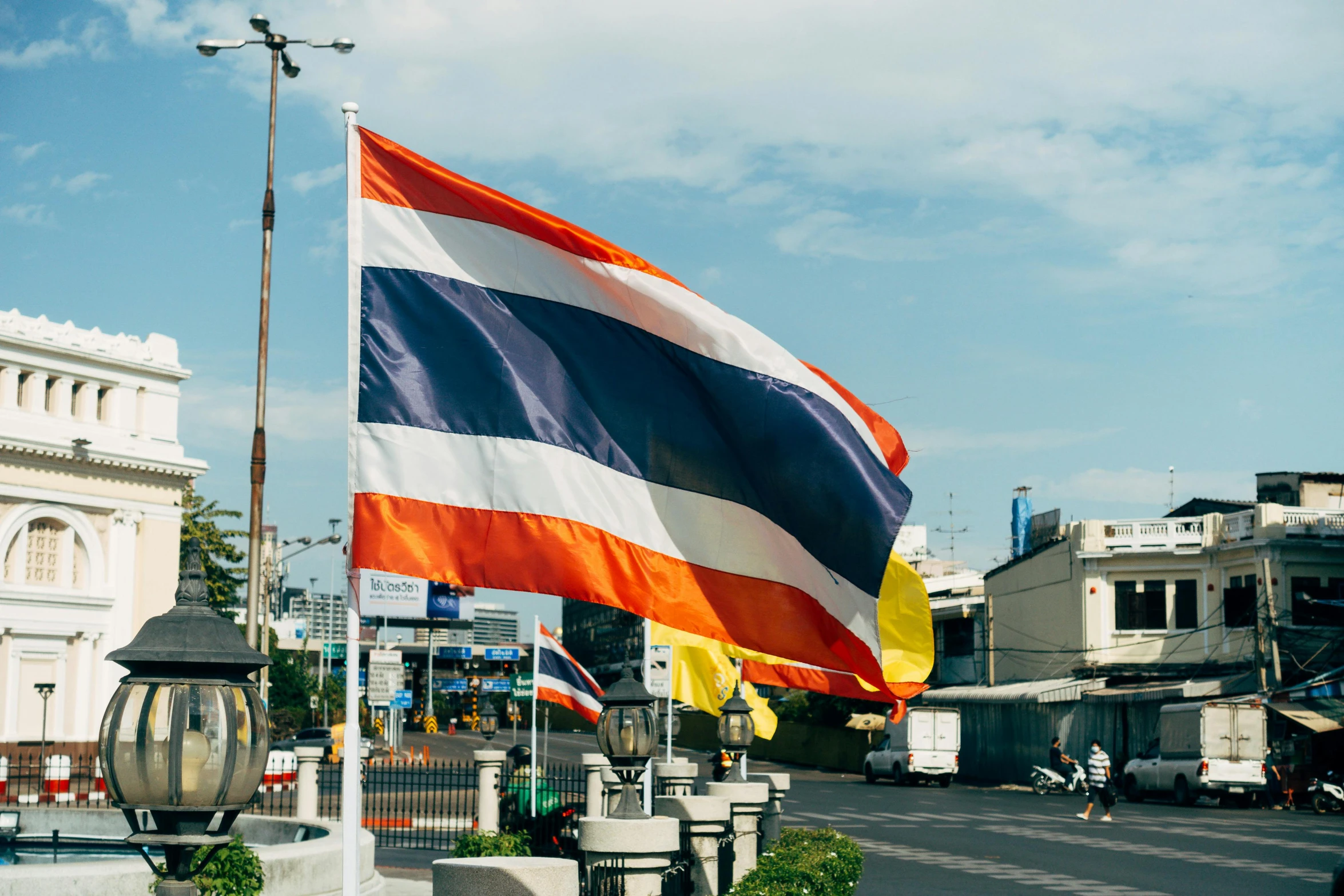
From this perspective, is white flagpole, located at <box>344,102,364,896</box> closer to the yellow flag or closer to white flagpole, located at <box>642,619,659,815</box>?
white flagpole, located at <box>642,619,659,815</box>

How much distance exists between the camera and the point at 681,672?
1802 cm

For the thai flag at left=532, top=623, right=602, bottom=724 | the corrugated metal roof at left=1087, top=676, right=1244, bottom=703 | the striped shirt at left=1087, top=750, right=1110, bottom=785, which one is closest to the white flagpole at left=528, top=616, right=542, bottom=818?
the thai flag at left=532, top=623, right=602, bottom=724

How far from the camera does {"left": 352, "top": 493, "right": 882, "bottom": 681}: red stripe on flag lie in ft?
21.4

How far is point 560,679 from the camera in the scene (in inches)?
703

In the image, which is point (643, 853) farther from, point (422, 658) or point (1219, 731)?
point (422, 658)

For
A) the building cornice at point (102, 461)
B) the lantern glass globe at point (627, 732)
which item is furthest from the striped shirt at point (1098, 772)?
the building cornice at point (102, 461)

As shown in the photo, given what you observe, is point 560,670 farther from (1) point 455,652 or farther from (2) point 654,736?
Result: (1) point 455,652

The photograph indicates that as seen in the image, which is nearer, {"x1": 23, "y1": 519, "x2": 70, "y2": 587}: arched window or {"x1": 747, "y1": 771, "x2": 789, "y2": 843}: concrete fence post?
{"x1": 747, "y1": 771, "x2": 789, "y2": 843}: concrete fence post

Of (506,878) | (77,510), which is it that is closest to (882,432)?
Result: (506,878)

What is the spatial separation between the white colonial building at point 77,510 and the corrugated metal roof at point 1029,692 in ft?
83.4

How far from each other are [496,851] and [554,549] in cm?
722

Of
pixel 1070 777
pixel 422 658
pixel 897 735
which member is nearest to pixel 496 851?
pixel 1070 777

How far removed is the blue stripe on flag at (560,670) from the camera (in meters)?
17.7

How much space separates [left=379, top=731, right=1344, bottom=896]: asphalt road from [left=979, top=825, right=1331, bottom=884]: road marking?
0.11ft
